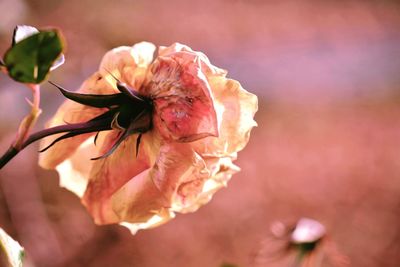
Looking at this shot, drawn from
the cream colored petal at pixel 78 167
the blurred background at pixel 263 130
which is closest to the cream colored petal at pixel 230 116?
the cream colored petal at pixel 78 167

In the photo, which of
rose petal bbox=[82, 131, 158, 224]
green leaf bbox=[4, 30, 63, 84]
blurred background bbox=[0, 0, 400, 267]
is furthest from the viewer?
blurred background bbox=[0, 0, 400, 267]

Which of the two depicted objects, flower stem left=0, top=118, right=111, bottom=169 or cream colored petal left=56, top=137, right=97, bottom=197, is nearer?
flower stem left=0, top=118, right=111, bottom=169

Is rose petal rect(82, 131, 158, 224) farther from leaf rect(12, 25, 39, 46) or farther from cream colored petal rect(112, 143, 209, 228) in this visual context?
leaf rect(12, 25, 39, 46)

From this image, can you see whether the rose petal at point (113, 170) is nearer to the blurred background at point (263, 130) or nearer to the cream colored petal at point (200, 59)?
the cream colored petal at point (200, 59)

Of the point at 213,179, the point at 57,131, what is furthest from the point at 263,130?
the point at 57,131

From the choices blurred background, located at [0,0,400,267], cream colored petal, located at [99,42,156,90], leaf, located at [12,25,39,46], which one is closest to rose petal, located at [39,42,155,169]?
cream colored petal, located at [99,42,156,90]

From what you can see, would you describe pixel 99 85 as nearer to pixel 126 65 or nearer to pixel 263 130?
pixel 126 65
